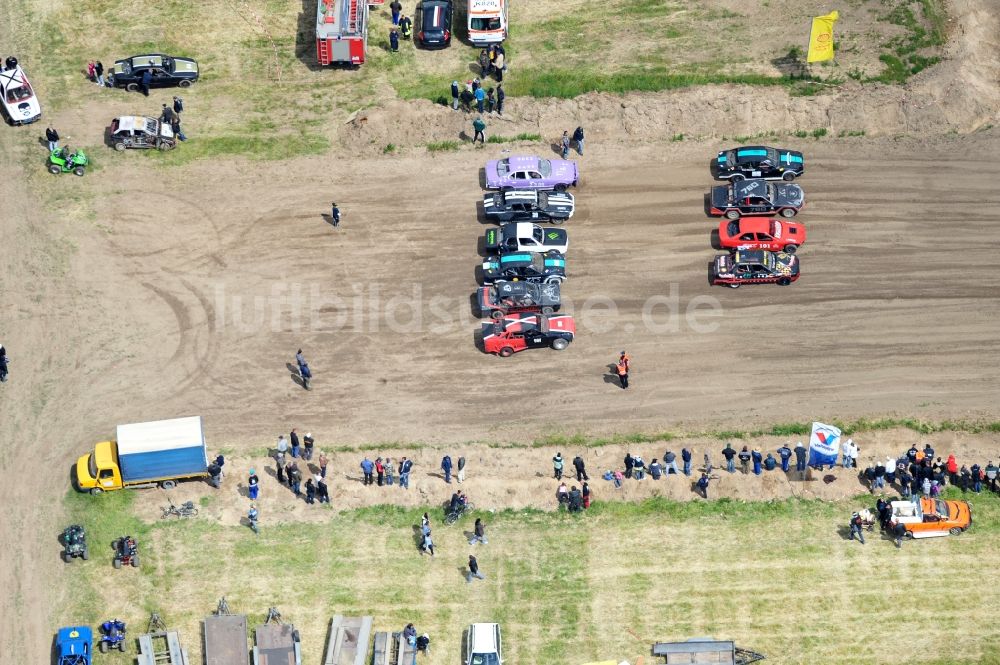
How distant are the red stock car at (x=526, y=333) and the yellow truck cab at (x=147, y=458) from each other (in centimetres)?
1283

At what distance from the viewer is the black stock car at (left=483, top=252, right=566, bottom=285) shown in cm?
5600

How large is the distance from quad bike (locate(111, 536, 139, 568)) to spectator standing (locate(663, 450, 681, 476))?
2126 cm

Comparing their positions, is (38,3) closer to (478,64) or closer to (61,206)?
(61,206)

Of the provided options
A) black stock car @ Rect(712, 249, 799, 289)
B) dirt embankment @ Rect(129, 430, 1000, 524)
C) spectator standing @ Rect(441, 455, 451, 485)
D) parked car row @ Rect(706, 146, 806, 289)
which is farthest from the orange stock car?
spectator standing @ Rect(441, 455, 451, 485)

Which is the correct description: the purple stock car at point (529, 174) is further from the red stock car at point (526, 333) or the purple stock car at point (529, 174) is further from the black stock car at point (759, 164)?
the red stock car at point (526, 333)

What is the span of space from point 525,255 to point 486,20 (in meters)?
15.5

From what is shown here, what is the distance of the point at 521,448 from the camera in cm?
5281

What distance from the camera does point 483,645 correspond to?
156 ft

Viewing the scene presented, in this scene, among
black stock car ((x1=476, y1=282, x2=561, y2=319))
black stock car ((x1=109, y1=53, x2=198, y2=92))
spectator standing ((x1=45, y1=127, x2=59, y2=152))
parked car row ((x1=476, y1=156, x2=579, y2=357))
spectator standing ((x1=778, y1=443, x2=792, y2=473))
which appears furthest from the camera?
black stock car ((x1=109, y1=53, x2=198, y2=92))

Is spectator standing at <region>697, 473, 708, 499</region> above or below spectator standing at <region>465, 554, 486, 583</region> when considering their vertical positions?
above

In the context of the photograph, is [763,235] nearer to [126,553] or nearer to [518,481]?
[518,481]

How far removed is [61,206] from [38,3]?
14.5 meters

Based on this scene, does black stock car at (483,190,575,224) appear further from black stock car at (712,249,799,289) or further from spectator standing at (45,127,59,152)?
spectator standing at (45,127,59,152)

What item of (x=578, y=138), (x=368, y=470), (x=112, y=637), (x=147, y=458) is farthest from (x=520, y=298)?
(x=112, y=637)
